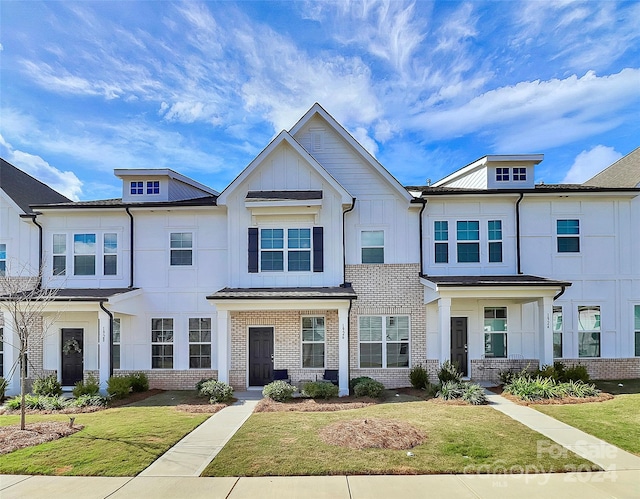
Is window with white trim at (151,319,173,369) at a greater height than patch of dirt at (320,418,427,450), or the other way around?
window with white trim at (151,319,173,369)

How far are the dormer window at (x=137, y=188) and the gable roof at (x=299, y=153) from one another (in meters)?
4.76

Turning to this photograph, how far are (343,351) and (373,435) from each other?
15.8 feet

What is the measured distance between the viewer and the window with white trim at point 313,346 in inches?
561

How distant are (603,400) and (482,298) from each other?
451cm

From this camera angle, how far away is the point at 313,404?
11.6 m

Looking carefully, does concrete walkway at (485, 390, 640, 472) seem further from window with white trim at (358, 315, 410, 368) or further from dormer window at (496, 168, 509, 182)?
dormer window at (496, 168, 509, 182)

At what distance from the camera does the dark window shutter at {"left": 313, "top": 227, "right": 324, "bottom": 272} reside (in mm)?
14297

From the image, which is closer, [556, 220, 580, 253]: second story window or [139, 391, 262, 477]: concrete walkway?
[139, 391, 262, 477]: concrete walkway

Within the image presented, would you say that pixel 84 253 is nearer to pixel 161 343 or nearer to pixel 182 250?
pixel 182 250

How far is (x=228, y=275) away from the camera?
14.5m

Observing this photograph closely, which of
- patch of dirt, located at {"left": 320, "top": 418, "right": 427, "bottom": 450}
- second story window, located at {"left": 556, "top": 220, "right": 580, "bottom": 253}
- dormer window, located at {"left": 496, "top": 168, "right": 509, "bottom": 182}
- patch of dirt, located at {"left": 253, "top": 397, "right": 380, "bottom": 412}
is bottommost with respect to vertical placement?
patch of dirt, located at {"left": 253, "top": 397, "right": 380, "bottom": 412}

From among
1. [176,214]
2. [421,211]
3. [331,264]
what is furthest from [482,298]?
[176,214]

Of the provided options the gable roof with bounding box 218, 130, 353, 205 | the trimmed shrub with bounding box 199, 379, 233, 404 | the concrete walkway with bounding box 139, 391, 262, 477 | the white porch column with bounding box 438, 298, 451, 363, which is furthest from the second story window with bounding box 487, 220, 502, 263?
the trimmed shrub with bounding box 199, 379, 233, 404

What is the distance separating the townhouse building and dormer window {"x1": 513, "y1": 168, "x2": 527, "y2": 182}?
1653 mm
